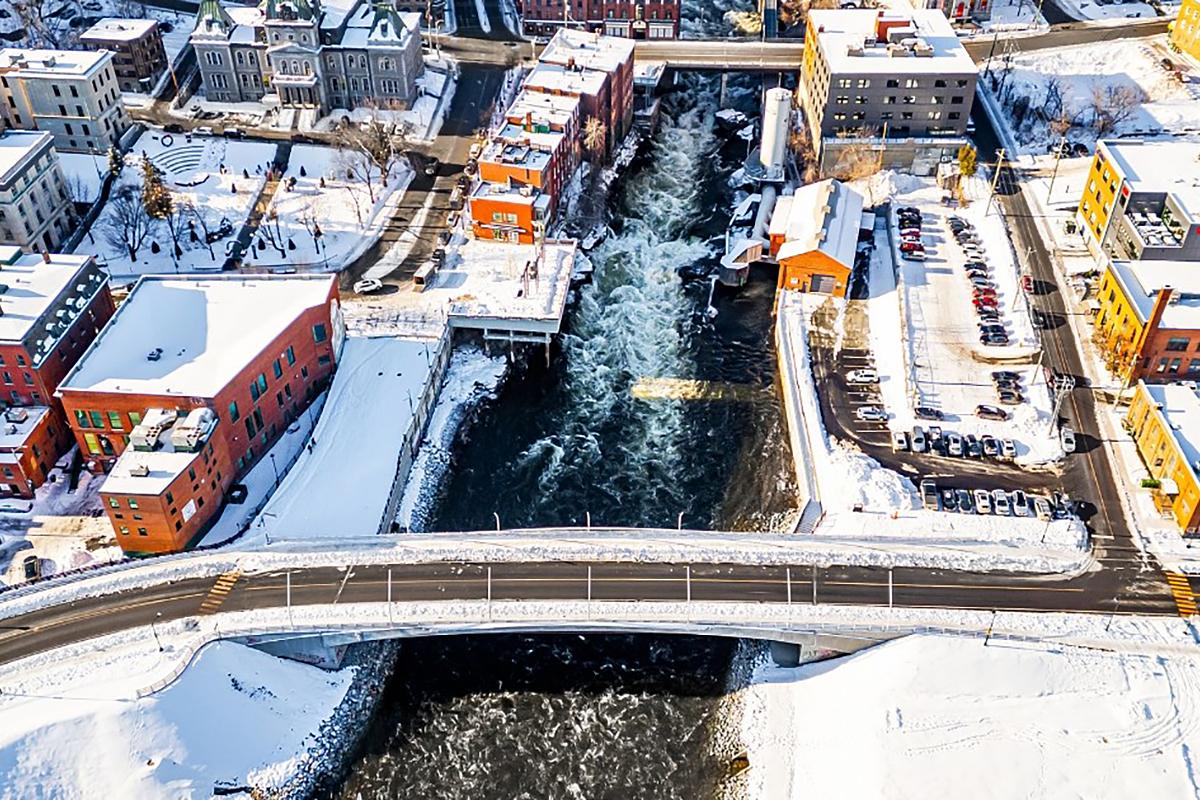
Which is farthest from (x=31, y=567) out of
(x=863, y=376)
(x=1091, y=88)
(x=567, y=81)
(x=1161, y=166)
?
(x=1091, y=88)

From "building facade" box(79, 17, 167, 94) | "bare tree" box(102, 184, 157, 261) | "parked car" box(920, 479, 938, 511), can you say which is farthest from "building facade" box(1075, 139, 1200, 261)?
"building facade" box(79, 17, 167, 94)

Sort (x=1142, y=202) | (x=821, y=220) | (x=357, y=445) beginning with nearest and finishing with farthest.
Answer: (x=357, y=445)
(x=1142, y=202)
(x=821, y=220)

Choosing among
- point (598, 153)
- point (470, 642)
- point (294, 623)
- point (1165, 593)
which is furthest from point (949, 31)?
point (294, 623)

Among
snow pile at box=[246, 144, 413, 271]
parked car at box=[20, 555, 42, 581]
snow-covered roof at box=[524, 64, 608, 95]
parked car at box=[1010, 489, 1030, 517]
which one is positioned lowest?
parked car at box=[20, 555, 42, 581]

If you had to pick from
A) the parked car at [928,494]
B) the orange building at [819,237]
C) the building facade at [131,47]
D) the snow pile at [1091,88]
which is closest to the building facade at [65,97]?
the building facade at [131,47]

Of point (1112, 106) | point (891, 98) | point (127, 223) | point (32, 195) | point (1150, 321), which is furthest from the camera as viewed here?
point (1112, 106)

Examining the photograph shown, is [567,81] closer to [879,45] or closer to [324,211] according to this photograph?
[324,211]

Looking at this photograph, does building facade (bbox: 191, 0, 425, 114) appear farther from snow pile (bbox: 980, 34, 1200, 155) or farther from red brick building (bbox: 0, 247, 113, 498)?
snow pile (bbox: 980, 34, 1200, 155)

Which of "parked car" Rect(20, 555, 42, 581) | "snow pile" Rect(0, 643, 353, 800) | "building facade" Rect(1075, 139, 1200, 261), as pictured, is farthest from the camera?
"building facade" Rect(1075, 139, 1200, 261)
